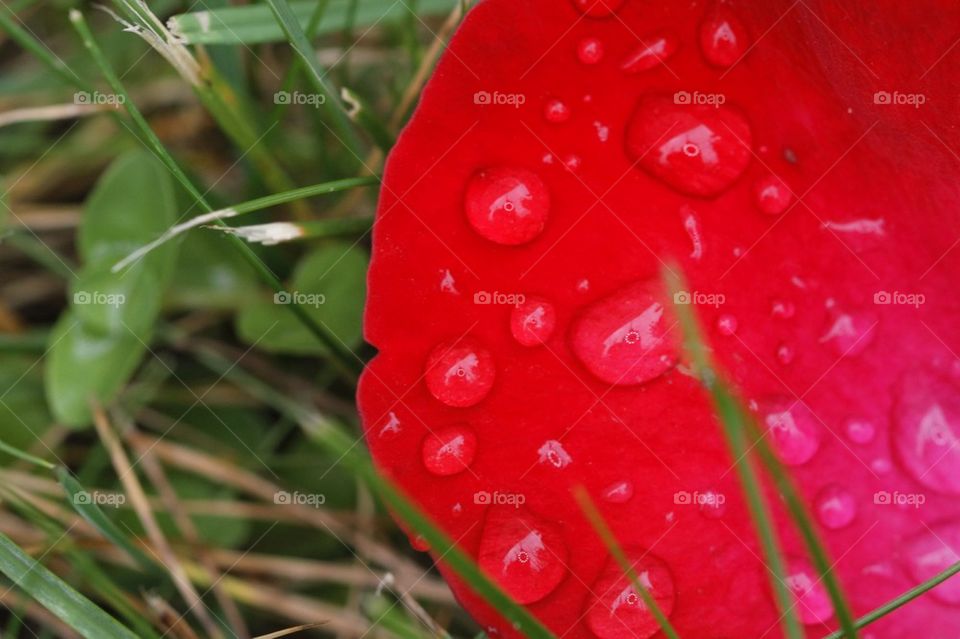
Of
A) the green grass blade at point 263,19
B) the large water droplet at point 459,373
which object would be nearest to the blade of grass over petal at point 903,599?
the large water droplet at point 459,373

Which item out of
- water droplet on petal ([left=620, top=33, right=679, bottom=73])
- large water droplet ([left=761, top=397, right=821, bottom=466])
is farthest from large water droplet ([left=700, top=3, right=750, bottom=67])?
large water droplet ([left=761, top=397, right=821, bottom=466])

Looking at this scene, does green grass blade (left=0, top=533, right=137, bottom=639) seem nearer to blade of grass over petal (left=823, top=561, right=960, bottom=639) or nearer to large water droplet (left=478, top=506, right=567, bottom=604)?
large water droplet (left=478, top=506, right=567, bottom=604)

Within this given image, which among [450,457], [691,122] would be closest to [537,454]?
[450,457]

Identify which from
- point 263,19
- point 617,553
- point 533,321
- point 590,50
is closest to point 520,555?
point 617,553

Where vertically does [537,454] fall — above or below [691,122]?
below

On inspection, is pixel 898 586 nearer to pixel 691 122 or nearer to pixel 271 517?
pixel 691 122

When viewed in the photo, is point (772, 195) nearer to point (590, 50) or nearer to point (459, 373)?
point (590, 50)

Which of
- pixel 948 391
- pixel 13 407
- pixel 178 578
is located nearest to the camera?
pixel 948 391
